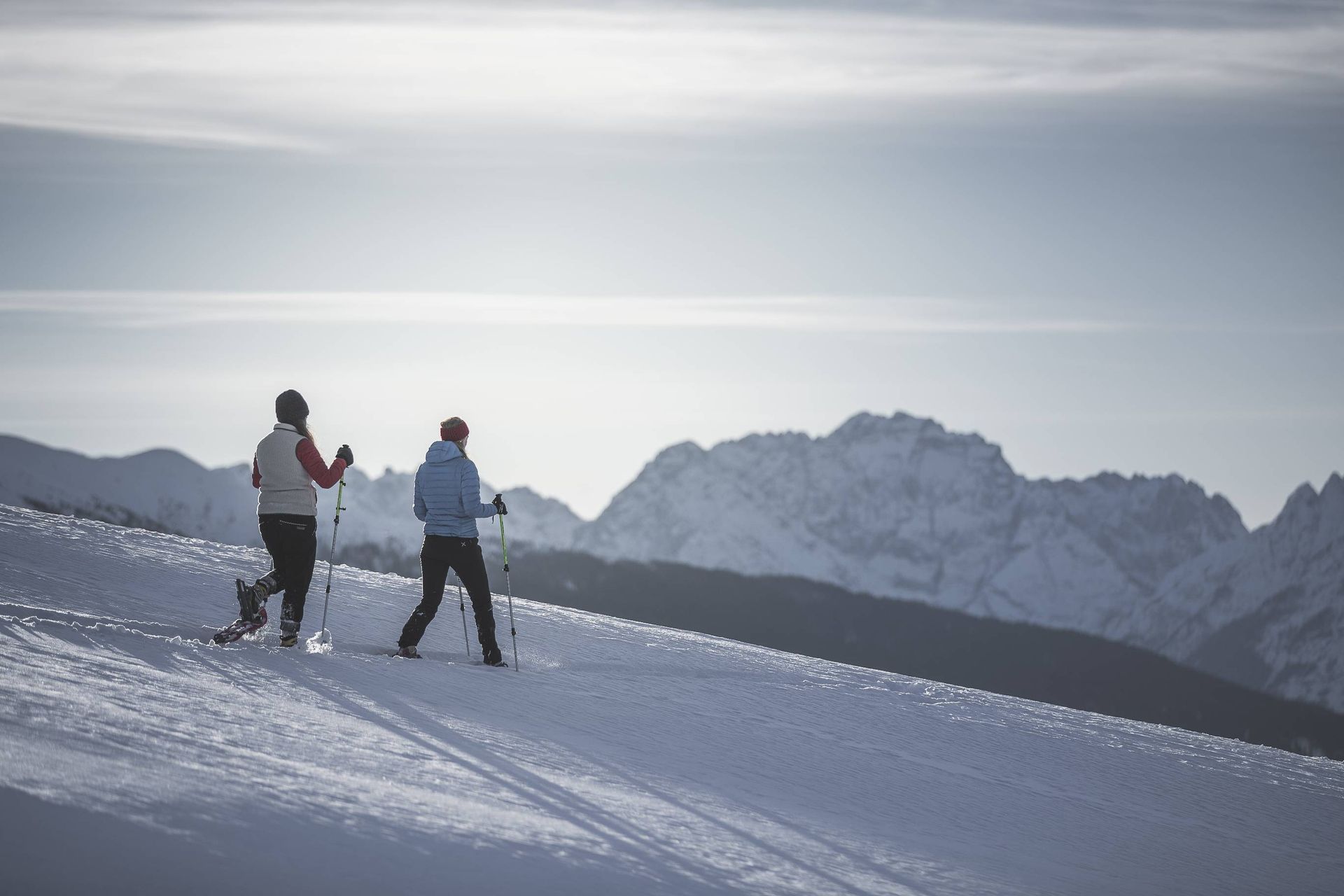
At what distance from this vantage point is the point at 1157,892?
9016 millimetres

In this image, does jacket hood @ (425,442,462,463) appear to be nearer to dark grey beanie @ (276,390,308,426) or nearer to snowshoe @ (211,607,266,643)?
dark grey beanie @ (276,390,308,426)

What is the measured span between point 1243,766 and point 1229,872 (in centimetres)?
449

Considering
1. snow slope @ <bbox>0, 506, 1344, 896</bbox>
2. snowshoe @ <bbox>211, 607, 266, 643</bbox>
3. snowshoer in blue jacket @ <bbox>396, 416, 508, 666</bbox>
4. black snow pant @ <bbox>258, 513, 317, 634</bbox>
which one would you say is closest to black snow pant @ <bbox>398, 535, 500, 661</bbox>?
snowshoer in blue jacket @ <bbox>396, 416, 508, 666</bbox>

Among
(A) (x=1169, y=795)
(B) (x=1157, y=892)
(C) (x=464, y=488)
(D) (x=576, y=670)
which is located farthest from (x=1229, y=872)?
(C) (x=464, y=488)

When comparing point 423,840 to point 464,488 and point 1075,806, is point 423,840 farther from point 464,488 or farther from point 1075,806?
point 1075,806

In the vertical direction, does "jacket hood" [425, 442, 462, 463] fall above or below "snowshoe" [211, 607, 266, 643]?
above

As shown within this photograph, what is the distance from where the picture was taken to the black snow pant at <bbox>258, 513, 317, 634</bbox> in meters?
11.3

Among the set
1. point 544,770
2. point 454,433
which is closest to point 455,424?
point 454,433

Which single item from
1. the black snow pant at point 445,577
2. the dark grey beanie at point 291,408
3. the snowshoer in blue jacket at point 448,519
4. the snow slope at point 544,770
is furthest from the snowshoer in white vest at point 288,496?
the black snow pant at point 445,577

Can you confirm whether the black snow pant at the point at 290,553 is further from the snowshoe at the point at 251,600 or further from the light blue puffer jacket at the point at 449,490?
the light blue puffer jacket at the point at 449,490

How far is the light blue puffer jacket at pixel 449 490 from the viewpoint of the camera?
12000 mm

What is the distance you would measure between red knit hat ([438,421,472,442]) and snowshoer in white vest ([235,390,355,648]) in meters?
1.07

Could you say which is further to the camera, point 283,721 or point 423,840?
point 283,721

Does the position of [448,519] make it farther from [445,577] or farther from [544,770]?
[544,770]
